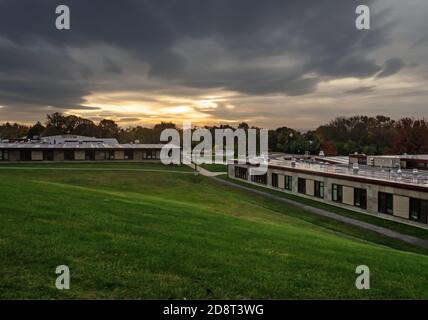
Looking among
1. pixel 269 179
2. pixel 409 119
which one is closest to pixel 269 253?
pixel 269 179

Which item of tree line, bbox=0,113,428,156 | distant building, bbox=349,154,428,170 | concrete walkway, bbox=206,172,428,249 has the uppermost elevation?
tree line, bbox=0,113,428,156

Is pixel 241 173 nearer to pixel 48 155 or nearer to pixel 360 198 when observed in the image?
pixel 360 198

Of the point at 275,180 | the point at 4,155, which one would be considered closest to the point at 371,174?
the point at 275,180

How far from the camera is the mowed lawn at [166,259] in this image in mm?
8992

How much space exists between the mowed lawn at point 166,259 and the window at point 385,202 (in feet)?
58.0

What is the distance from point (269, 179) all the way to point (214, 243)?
40.8m

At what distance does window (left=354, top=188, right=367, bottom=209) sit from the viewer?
115 ft

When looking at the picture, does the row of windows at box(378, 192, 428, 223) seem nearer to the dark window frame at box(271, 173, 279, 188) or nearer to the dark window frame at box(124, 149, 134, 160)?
the dark window frame at box(271, 173, 279, 188)

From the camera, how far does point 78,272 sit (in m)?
9.42

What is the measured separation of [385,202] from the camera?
3256 cm

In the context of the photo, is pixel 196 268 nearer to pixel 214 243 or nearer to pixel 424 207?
pixel 214 243

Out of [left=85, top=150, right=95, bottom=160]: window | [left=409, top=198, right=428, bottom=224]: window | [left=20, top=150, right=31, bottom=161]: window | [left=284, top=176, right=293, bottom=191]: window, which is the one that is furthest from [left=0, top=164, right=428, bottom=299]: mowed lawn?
[left=85, top=150, right=95, bottom=160]: window

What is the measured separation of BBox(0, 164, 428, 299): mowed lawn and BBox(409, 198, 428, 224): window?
15.1m

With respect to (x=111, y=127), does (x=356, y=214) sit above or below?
below
